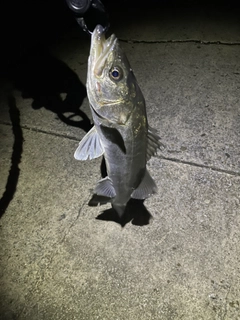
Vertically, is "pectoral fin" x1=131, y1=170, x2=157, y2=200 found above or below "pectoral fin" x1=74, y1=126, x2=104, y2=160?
below

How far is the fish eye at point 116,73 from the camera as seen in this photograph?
2.14 metres

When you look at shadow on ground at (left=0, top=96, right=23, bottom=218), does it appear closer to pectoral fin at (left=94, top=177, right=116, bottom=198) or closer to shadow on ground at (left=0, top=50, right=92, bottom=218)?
shadow on ground at (left=0, top=50, right=92, bottom=218)

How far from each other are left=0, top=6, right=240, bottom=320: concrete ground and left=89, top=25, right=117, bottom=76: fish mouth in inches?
57.2

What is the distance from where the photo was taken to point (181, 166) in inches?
134

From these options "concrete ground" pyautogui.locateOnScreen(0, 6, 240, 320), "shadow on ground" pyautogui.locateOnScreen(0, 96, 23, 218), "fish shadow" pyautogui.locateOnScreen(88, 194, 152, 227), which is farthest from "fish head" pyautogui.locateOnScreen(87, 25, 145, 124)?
"shadow on ground" pyautogui.locateOnScreen(0, 96, 23, 218)

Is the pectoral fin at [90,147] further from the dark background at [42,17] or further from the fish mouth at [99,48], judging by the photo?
the dark background at [42,17]

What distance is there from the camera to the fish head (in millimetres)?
2115

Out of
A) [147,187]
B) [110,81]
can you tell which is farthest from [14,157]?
[110,81]

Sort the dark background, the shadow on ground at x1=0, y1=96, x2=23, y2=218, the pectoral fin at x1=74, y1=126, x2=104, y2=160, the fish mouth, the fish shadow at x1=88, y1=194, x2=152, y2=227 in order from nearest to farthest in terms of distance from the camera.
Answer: the fish mouth → the pectoral fin at x1=74, y1=126, x2=104, y2=160 → the fish shadow at x1=88, y1=194, x2=152, y2=227 → the shadow on ground at x1=0, y1=96, x2=23, y2=218 → the dark background

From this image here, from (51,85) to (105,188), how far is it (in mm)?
2480

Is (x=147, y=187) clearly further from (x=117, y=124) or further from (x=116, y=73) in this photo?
(x=116, y=73)

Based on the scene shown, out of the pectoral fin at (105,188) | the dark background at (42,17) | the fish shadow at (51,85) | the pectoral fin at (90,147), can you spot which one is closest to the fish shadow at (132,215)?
the pectoral fin at (105,188)

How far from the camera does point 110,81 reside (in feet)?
7.07

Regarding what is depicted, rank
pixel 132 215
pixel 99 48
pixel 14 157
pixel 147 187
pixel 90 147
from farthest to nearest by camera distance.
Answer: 1. pixel 14 157
2. pixel 132 215
3. pixel 147 187
4. pixel 90 147
5. pixel 99 48
